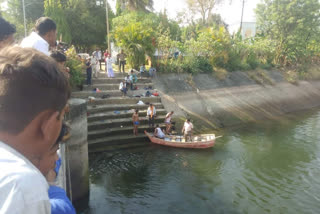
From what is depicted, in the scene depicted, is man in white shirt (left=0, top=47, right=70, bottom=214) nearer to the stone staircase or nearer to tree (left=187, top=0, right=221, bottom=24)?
the stone staircase

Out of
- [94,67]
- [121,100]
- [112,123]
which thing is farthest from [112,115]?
[94,67]

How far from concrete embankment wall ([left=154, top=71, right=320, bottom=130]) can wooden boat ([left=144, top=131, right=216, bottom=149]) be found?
10.1 feet

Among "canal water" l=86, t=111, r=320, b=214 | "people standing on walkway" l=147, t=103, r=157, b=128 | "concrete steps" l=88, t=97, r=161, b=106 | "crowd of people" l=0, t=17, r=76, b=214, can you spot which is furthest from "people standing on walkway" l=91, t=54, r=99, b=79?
"crowd of people" l=0, t=17, r=76, b=214

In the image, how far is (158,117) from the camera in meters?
14.7

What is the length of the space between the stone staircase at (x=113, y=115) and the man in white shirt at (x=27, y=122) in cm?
1119

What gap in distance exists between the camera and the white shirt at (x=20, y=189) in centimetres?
78

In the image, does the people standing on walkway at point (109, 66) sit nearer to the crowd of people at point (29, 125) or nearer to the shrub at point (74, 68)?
the shrub at point (74, 68)

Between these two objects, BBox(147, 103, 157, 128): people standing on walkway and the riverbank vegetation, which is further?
the riverbank vegetation

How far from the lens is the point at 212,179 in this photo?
9.79m

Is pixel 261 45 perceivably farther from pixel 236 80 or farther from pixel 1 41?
pixel 1 41

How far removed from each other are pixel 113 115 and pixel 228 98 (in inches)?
410

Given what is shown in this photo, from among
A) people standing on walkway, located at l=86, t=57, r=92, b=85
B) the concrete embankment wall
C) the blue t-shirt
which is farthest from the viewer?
the concrete embankment wall

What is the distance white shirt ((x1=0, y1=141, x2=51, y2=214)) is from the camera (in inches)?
30.9

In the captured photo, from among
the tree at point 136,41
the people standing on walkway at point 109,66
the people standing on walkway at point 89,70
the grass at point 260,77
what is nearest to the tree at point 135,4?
the tree at point 136,41
